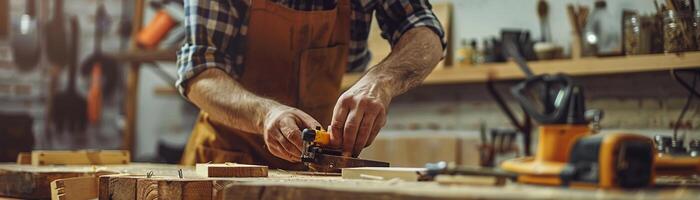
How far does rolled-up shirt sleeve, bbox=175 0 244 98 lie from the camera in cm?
242

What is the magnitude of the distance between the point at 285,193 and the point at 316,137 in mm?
645

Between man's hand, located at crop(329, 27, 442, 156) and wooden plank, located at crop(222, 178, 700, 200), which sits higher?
man's hand, located at crop(329, 27, 442, 156)

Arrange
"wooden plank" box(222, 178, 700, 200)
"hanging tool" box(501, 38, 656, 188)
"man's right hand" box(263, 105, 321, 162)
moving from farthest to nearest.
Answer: "man's right hand" box(263, 105, 321, 162) → "hanging tool" box(501, 38, 656, 188) → "wooden plank" box(222, 178, 700, 200)

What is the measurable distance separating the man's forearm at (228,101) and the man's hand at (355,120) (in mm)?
225

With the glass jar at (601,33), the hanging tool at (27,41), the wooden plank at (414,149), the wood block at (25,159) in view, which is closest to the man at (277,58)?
the wood block at (25,159)

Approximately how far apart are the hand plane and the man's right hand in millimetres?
51

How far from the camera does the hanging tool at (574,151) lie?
120cm

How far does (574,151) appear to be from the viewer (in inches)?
49.1

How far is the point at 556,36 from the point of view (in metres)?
4.07

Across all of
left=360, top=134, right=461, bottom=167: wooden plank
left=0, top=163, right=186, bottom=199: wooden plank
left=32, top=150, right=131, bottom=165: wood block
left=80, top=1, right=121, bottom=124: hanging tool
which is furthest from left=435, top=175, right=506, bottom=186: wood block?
left=80, top=1, right=121, bottom=124: hanging tool

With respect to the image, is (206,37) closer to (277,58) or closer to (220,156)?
(277,58)

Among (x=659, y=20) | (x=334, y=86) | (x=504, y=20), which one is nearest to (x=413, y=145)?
(x=504, y=20)

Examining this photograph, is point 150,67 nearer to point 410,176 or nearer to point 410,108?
point 410,108

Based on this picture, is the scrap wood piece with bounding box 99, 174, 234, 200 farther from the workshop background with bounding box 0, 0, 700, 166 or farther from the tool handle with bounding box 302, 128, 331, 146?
the workshop background with bounding box 0, 0, 700, 166
